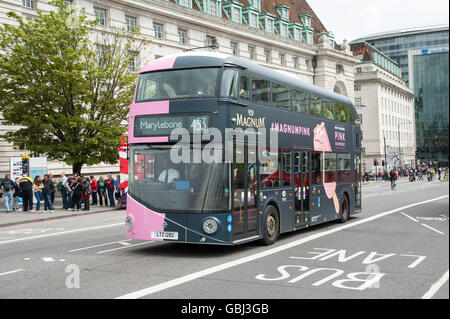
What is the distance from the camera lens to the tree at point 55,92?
2759cm

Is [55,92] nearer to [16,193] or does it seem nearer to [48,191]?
[16,193]

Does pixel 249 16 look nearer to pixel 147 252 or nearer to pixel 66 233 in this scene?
pixel 66 233

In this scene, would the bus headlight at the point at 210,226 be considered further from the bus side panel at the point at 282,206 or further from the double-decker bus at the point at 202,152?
the bus side panel at the point at 282,206

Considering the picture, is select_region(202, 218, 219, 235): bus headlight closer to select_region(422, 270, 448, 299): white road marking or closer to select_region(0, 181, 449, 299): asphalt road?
select_region(0, 181, 449, 299): asphalt road

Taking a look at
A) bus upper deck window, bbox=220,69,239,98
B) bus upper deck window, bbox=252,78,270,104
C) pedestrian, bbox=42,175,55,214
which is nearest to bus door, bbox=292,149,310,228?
bus upper deck window, bbox=252,78,270,104

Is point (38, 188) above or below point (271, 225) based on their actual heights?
above

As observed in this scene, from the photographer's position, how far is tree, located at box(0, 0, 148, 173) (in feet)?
90.5

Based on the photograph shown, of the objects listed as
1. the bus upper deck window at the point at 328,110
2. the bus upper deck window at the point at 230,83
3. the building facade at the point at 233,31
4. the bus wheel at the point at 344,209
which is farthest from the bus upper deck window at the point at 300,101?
the building facade at the point at 233,31

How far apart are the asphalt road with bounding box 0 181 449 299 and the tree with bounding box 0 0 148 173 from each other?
44.5 feet

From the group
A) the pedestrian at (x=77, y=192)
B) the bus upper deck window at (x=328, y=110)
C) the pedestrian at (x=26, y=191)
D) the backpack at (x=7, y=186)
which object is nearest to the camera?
the bus upper deck window at (x=328, y=110)

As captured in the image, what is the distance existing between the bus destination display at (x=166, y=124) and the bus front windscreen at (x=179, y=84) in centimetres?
42

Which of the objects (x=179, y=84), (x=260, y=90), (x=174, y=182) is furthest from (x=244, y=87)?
(x=174, y=182)

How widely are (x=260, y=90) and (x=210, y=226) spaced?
3.45 m

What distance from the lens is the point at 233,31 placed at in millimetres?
53062
